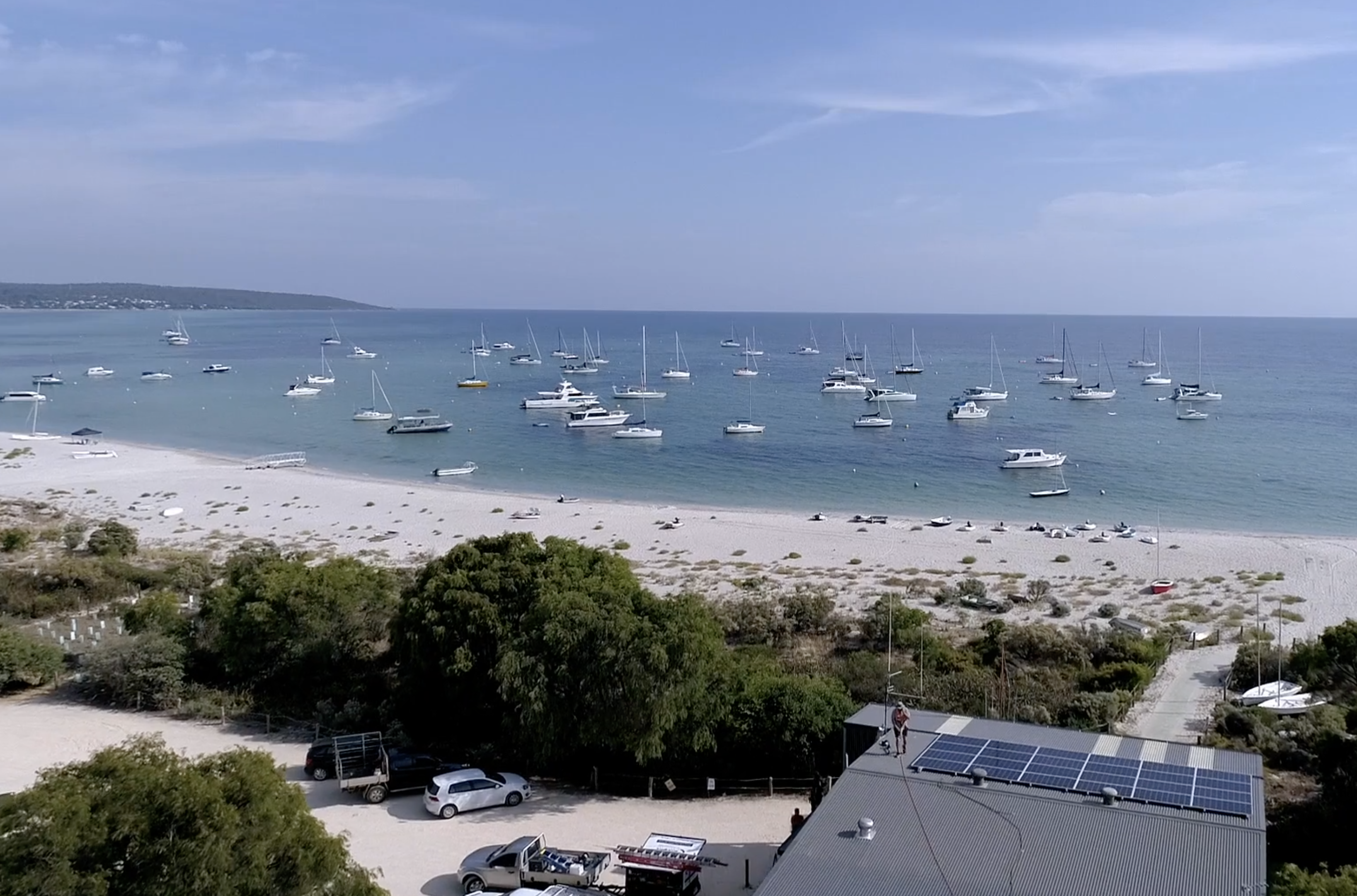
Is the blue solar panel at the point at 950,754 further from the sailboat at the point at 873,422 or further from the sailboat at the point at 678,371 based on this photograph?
the sailboat at the point at 678,371

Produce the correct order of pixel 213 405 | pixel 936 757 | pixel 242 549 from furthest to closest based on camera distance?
pixel 213 405, pixel 242 549, pixel 936 757

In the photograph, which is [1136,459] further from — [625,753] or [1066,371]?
[1066,371]

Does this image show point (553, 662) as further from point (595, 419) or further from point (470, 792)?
point (595, 419)

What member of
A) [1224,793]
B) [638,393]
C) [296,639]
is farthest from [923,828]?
[638,393]

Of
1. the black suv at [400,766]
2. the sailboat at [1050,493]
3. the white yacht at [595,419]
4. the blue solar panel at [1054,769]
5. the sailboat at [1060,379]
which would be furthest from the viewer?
the sailboat at [1060,379]

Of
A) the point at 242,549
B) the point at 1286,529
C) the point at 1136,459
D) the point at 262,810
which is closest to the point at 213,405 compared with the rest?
the point at 242,549

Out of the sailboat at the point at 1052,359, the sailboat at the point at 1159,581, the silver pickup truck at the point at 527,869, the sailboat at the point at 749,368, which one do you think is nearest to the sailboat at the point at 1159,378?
the sailboat at the point at 1052,359

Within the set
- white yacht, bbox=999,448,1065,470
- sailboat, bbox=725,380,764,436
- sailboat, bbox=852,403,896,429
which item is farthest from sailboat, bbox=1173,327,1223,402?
sailboat, bbox=725,380,764,436
